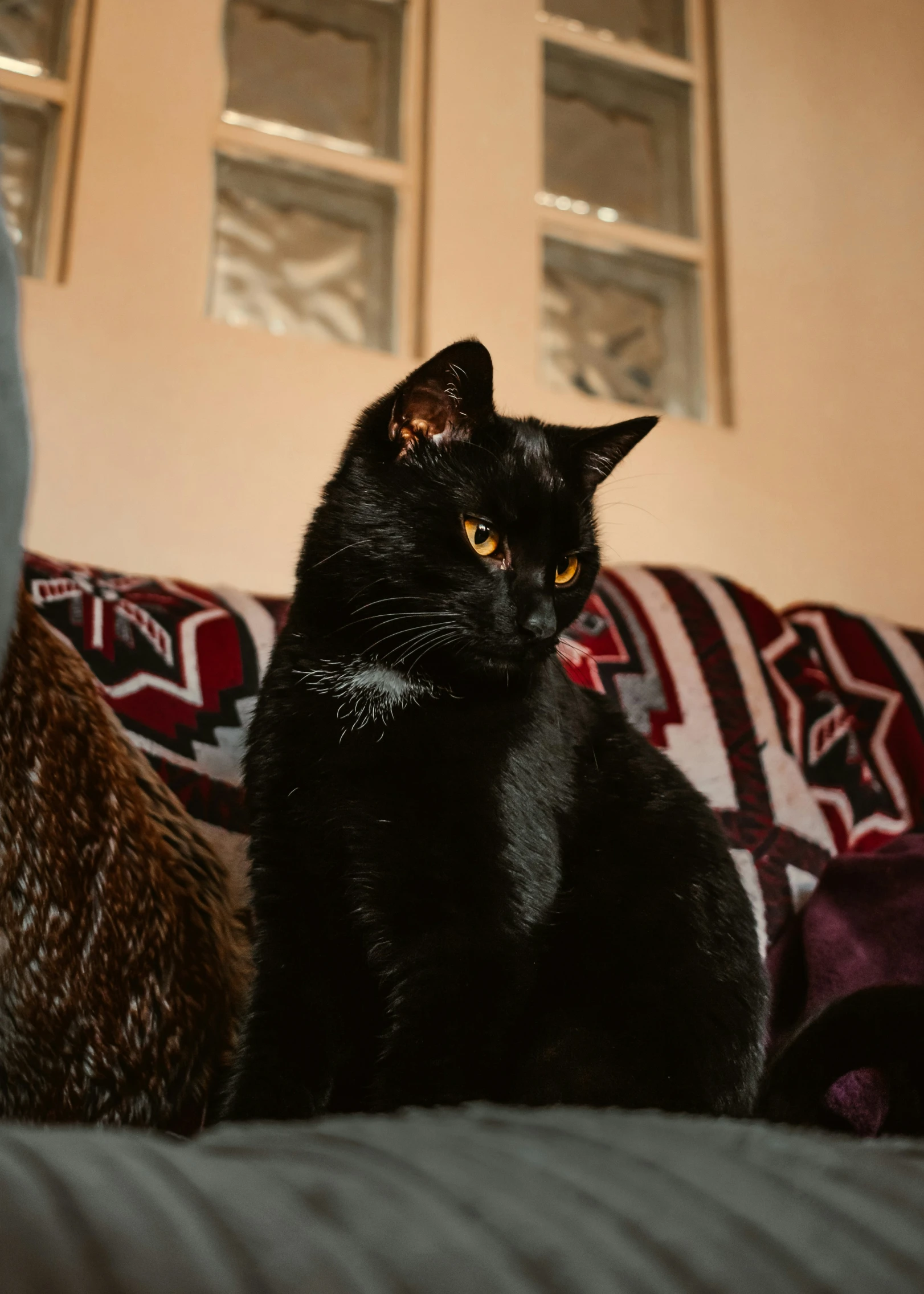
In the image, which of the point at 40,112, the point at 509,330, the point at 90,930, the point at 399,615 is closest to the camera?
the point at 90,930

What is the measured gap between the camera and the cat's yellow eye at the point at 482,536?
907 mm

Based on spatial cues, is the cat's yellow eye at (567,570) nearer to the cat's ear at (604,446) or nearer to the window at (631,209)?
the cat's ear at (604,446)

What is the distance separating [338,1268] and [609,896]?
0.61 meters

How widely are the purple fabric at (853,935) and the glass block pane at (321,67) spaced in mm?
1672

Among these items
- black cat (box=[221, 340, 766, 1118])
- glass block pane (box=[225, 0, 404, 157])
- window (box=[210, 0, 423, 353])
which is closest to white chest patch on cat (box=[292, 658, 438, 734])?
black cat (box=[221, 340, 766, 1118])

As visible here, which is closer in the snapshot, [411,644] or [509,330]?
[411,644]

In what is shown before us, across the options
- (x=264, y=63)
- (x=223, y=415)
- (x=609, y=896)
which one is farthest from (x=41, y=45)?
(x=609, y=896)

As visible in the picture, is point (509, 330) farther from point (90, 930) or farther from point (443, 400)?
point (90, 930)

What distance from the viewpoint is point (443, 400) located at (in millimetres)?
941

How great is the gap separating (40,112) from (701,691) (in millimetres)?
1538

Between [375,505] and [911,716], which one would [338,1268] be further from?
[911,716]

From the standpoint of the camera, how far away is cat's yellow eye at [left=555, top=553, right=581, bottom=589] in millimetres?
966

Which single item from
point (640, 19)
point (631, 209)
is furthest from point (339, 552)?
point (640, 19)

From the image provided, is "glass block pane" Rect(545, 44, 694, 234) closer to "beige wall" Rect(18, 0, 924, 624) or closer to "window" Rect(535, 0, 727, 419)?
"window" Rect(535, 0, 727, 419)
